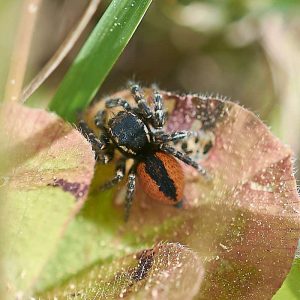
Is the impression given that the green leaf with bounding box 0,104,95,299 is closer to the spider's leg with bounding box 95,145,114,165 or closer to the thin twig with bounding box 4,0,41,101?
the spider's leg with bounding box 95,145,114,165

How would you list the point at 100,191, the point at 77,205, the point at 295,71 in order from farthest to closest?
the point at 295,71, the point at 100,191, the point at 77,205

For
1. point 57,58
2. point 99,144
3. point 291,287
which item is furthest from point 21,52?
point 291,287

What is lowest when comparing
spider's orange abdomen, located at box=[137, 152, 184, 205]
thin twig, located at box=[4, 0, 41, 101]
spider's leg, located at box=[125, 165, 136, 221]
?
spider's leg, located at box=[125, 165, 136, 221]

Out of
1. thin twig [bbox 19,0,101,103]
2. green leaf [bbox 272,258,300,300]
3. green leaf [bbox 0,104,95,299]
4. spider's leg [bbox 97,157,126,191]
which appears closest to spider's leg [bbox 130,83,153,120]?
spider's leg [bbox 97,157,126,191]

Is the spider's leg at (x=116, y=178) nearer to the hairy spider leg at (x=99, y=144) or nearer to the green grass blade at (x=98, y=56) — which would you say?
the hairy spider leg at (x=99, y=144)

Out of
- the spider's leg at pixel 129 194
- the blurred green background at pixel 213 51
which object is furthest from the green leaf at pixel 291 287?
the blurred green background at pixel 213 51

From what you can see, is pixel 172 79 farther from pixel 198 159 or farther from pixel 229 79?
pixel 198 159

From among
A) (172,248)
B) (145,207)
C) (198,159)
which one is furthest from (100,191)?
(172,248)
